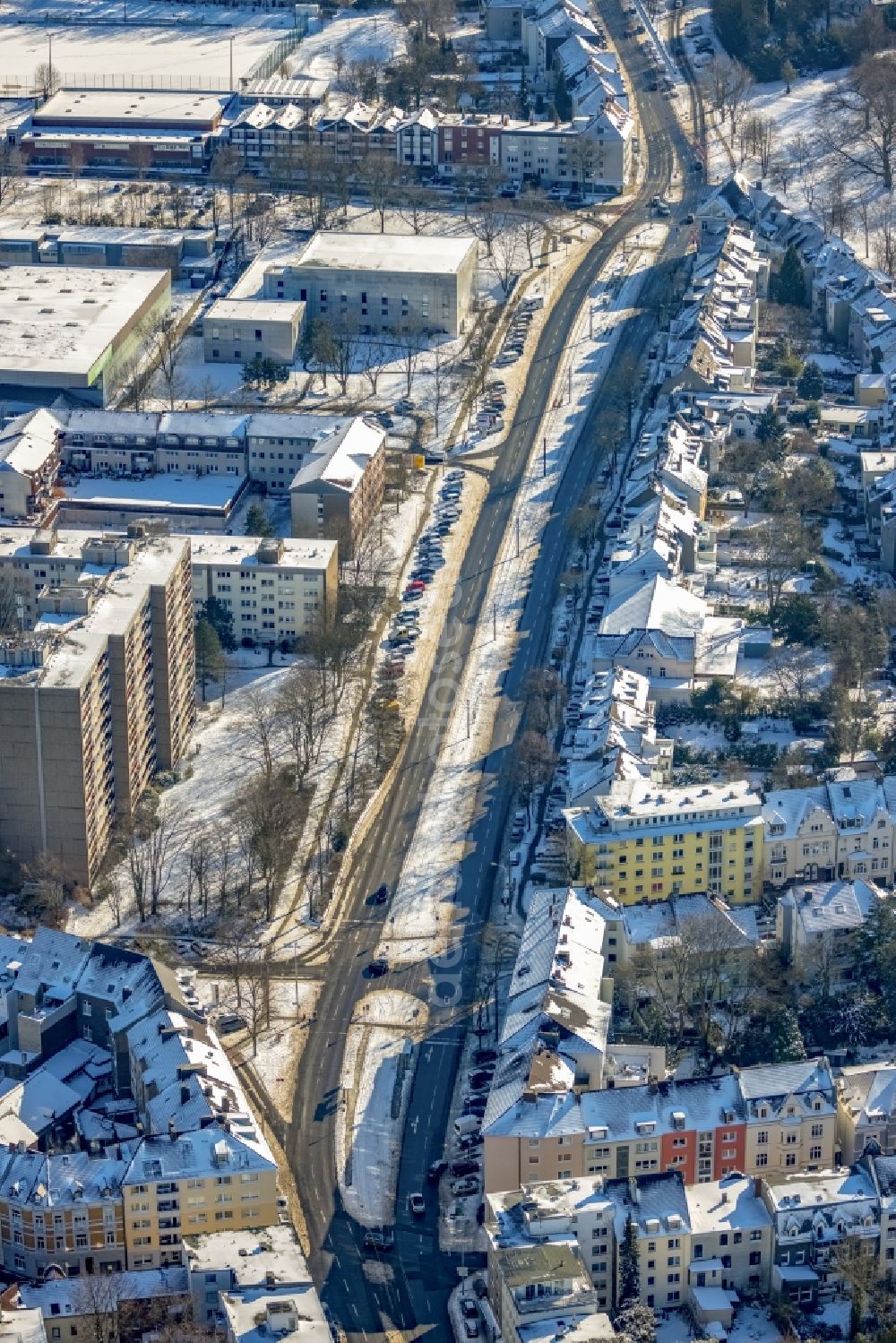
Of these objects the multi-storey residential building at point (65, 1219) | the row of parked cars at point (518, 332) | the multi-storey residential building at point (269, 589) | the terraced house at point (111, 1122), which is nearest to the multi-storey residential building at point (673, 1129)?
the terraced house at point (111, 1122)

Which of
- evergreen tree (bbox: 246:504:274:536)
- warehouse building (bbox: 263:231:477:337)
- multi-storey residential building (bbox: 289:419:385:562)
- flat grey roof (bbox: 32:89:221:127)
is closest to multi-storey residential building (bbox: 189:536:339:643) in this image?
evergreen tree (bbox: 246:504:274:536)

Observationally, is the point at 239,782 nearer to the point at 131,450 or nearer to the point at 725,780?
the point at 725,780

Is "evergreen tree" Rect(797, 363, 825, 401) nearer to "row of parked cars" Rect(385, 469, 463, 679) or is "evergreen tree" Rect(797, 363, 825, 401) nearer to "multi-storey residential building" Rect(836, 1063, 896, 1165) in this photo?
"row of parked cars" Rect(385, 469, 463, 679)

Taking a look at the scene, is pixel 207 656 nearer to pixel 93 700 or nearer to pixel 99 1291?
pixel 93 700

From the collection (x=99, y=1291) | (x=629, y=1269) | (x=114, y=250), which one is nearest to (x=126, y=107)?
(x=114, y=250)

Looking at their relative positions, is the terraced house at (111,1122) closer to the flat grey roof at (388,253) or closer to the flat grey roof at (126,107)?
the flat grey roof at (388,253)

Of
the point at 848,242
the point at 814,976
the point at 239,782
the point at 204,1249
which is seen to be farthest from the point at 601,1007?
the point at 848,242

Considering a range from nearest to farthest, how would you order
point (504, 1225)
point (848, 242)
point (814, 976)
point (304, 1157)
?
point (504, 1225), point (304, 1157), point (814, 976), point (848, 242)

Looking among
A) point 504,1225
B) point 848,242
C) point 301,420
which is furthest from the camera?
point 848,242
